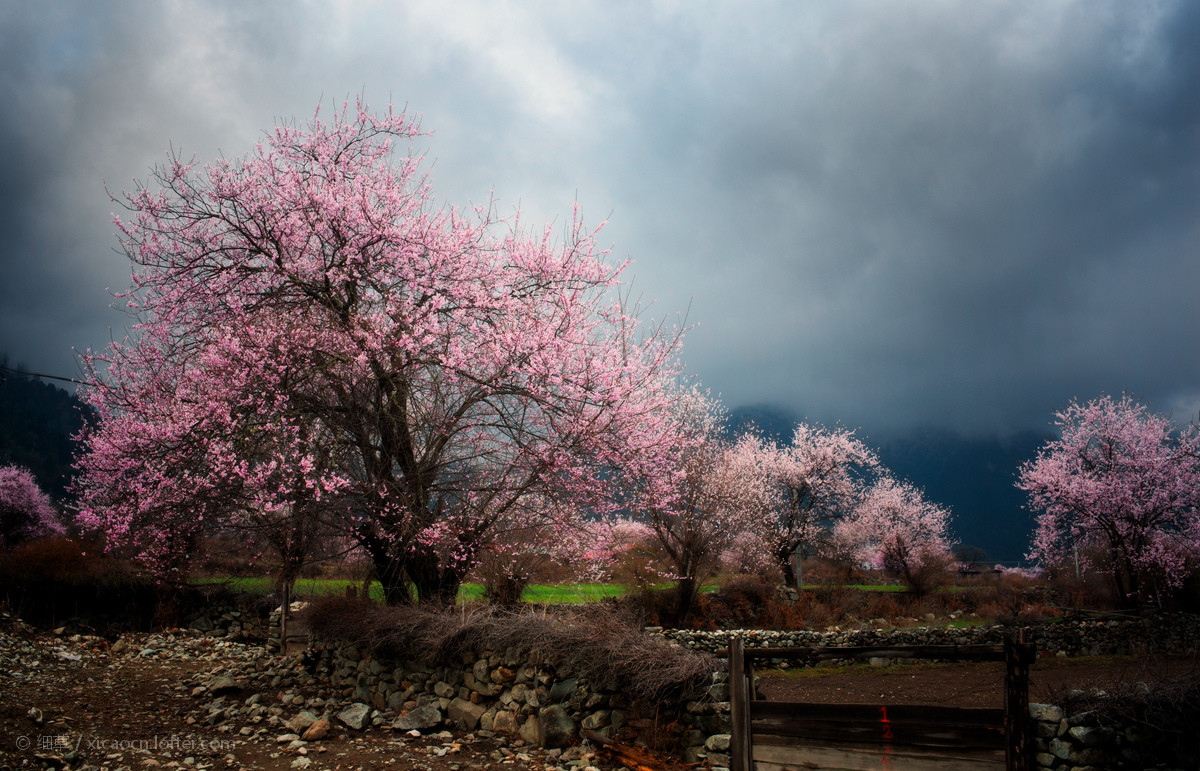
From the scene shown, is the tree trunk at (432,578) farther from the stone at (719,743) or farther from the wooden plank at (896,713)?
the wooden plank at (896,713)

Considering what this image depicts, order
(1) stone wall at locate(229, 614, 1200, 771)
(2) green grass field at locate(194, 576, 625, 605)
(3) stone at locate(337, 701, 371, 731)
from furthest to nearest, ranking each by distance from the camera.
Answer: (2) green grass field at locate(194, 576, 625, 605) < (3) stone at locate(337, 701, 371, 731) < (1) stone wall at locate(229, 614, 1200, 771)

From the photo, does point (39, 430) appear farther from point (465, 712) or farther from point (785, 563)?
point (465, 712)

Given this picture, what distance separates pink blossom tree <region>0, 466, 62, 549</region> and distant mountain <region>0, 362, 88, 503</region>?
1916cm

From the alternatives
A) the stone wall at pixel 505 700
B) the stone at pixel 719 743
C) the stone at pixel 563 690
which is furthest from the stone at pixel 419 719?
the stone at pixel 719 743

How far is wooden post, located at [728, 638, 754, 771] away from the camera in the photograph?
22.1ft

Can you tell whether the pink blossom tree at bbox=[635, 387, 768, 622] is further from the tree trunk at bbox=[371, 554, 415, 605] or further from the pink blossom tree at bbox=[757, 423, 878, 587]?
the tree trunk at bbox=[371, 554, 415, 605]

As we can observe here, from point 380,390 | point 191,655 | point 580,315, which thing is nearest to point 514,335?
point 580,315

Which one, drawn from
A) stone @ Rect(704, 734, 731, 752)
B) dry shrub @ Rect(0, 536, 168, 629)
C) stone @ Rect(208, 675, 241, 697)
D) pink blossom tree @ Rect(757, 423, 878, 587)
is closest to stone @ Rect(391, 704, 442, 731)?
stone @ Rect(208, 675, 241, 697)

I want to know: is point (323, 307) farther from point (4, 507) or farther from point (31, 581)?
point (4, 507)

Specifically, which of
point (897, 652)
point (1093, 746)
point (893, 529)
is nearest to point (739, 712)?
point (897, 652)

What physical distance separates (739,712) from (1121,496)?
885 inches

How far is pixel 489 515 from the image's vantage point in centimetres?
1121

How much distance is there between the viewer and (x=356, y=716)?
9.60 m

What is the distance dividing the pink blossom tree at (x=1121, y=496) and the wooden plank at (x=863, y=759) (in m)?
19.3
